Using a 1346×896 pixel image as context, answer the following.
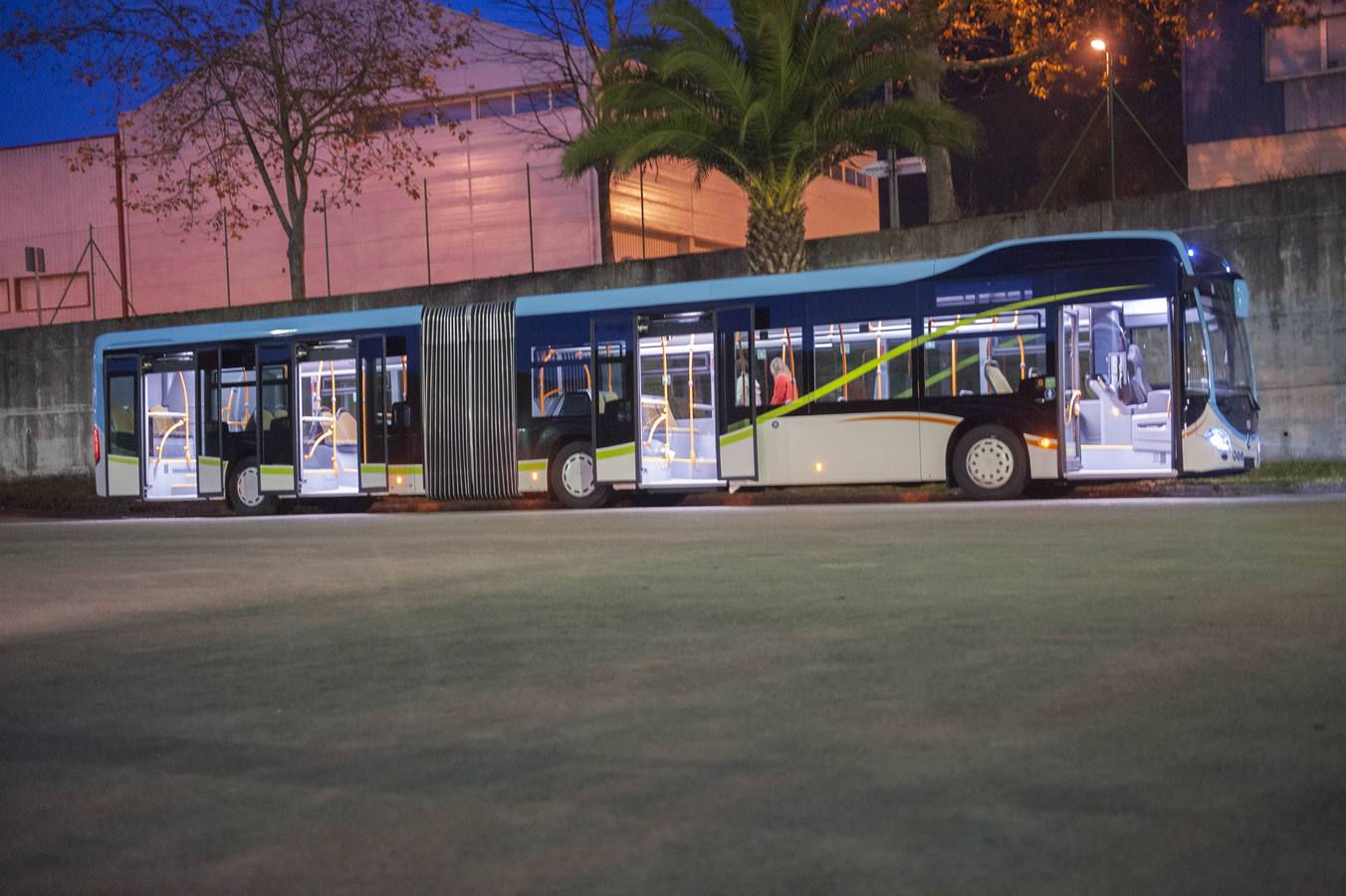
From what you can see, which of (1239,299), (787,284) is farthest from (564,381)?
(1239,299)

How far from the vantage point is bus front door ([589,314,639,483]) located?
900 inches

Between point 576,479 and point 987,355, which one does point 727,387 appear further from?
point 987,355

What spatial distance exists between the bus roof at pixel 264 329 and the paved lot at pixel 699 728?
13.3m

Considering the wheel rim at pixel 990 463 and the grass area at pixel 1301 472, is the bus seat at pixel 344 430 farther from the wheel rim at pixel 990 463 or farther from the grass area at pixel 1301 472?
the grass area at pixel 1301 472

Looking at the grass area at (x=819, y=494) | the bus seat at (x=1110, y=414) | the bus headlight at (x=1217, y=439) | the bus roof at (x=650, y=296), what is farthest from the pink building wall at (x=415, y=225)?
the bus headlight at (x=1217, y=439)

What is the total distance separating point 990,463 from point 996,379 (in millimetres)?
1080

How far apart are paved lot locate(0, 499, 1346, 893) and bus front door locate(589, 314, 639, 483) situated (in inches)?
417

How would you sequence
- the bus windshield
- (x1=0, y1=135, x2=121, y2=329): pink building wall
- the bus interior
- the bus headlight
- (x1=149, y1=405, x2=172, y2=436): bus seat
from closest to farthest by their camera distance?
the bus headlight
the bus windshield
the bus interior
(x1=149, y1=405, x2=172, y2=436): bus seat
(x1=0, y1=135, x2=121, y2=329): pink building wall

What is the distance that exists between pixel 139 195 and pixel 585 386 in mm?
29936

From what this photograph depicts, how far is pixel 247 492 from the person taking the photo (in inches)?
1032

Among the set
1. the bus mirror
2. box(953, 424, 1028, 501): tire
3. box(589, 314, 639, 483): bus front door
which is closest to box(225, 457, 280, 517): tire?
box(589, 314, 639, 483): bus front door

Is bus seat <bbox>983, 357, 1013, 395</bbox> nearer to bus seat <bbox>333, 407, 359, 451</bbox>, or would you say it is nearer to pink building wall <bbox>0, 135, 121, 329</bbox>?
bus seat <bbox>333, 407, 359, 451</bbox>

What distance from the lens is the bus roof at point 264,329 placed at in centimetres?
2520

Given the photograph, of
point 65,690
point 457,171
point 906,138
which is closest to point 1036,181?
A: point 457,171
